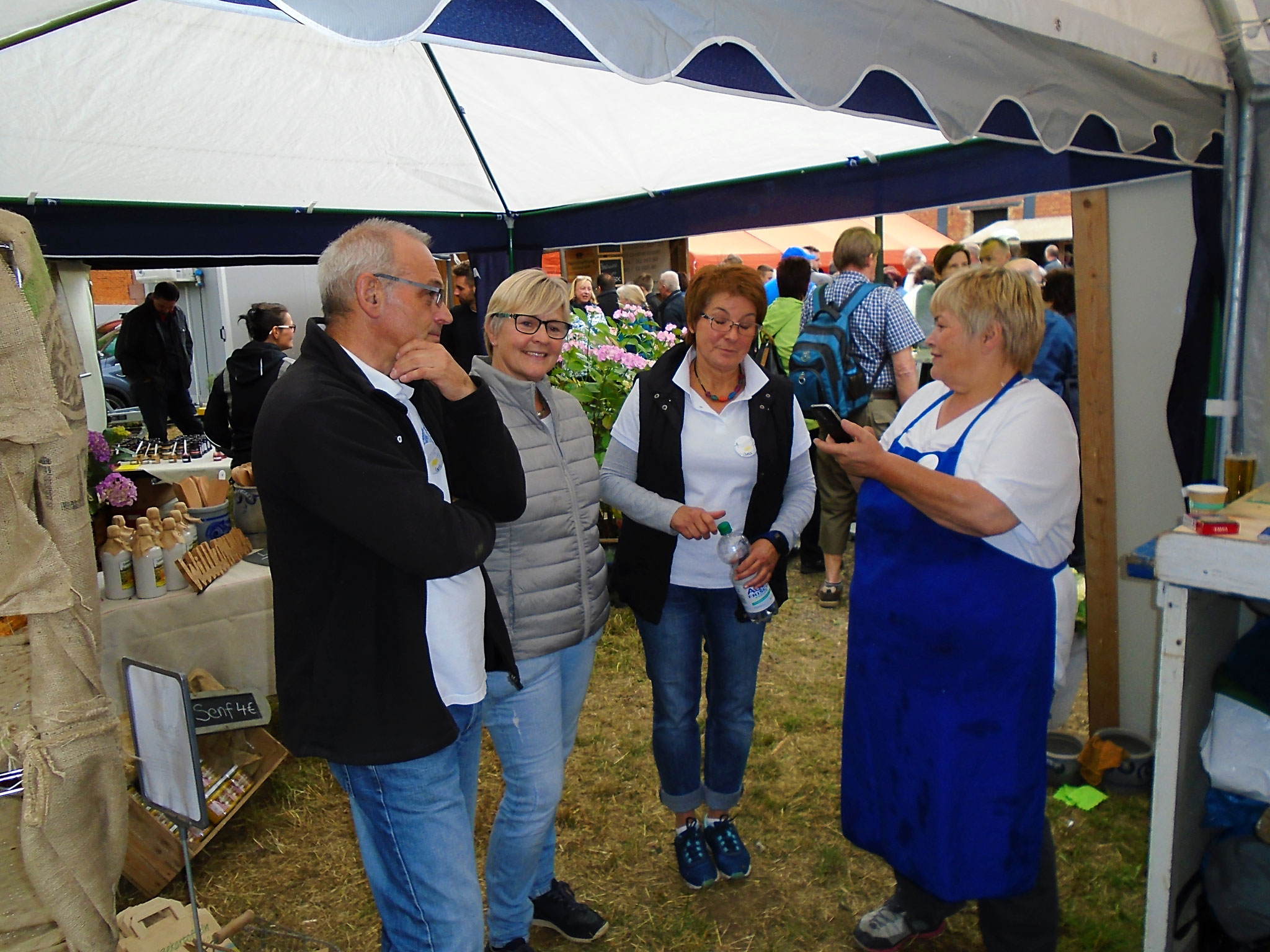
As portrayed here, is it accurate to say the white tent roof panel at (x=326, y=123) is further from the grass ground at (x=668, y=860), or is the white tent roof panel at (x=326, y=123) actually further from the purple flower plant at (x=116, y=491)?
the grass ground at (x=668, y=860)

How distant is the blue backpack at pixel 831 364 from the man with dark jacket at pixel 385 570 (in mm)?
3195

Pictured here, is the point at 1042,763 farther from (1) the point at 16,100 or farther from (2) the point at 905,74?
(1) the point at 16,100

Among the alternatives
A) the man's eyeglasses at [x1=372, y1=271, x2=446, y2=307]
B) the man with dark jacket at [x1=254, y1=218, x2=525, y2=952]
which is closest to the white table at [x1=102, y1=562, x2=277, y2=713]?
the man with dark jacket at [x1=254, y1=218, x2=525, y2=952]

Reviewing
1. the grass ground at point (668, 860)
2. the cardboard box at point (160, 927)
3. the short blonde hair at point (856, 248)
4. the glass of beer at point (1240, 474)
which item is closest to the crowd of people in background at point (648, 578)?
the grass ground at point (668, 860)

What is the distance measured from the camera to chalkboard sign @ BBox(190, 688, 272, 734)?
104 inches

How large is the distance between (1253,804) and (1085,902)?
63cm

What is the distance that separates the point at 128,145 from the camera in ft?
11.2

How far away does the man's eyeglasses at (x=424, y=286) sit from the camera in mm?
1490

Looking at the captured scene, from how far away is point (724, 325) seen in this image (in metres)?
2.30

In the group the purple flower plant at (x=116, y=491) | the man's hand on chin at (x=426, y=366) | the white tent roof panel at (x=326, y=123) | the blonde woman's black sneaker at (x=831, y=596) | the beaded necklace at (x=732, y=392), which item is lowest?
the blonde woman's black sneaker at (x=831, y=596)

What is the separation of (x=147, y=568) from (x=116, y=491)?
0.92ft

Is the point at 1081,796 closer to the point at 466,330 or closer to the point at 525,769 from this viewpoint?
the point at 525,769

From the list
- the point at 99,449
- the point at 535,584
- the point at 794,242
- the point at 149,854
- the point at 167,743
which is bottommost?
the point at 149,854

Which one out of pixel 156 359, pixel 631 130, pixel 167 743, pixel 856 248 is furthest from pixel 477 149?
pixel 156 359
